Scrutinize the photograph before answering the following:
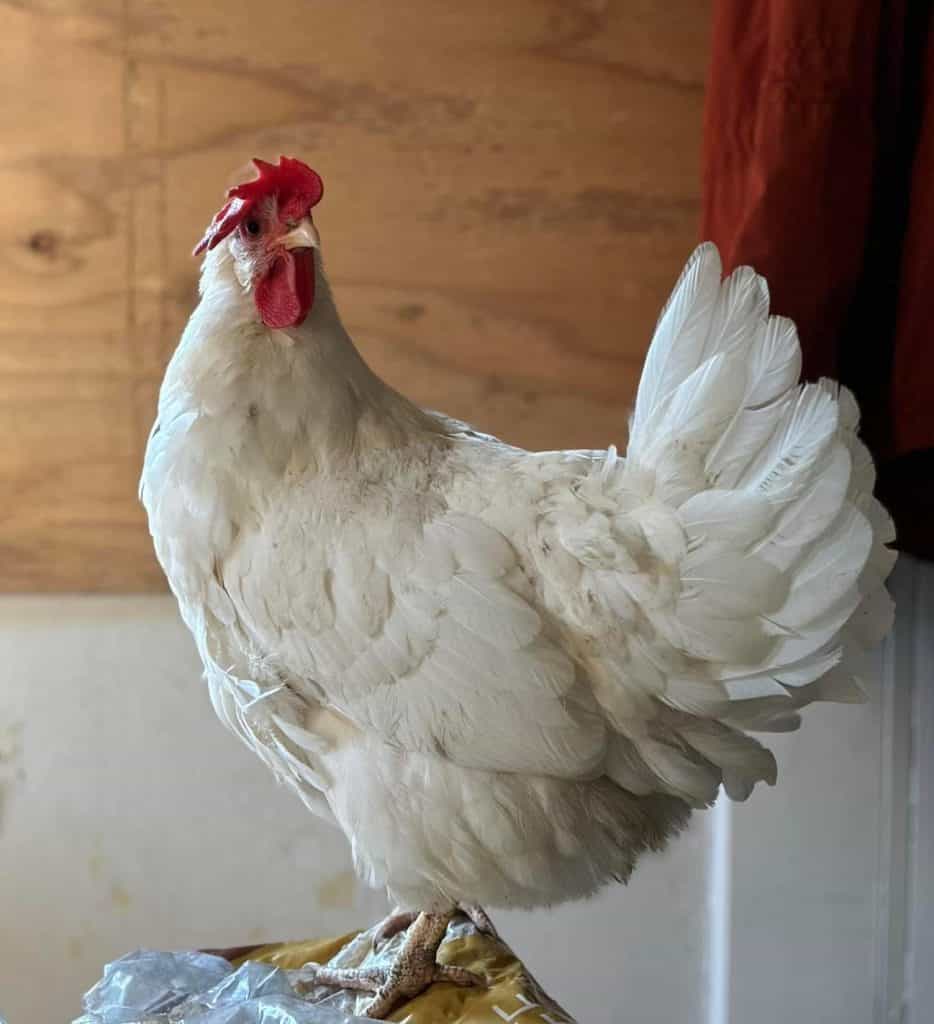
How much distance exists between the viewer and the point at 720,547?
788mm

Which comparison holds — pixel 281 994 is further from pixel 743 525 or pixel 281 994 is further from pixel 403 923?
pixel 743 525

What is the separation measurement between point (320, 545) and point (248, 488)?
3.4 inches

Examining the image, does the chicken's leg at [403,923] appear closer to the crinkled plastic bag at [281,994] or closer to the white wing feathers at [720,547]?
the crinkled plastic bag at [281,994]

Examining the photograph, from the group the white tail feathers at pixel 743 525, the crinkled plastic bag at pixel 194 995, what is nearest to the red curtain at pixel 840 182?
the white tail feathers at pixel 743 525

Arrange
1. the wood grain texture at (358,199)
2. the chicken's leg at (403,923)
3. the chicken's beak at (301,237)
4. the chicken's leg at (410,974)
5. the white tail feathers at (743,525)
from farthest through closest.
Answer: the wood grain texture at (358,199)
the chicken's leg at (403,923)
the chicken's leg at (410,974)
the chicken's beak at (301,237)
the white tail feathers at (743,525)

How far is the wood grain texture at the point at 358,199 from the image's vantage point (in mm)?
1438

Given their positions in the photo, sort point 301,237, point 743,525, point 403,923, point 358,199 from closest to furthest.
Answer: point 743,525 → point 301,237 → point 403,923 → point 358,199

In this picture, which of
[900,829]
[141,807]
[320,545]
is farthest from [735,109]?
[141,807]

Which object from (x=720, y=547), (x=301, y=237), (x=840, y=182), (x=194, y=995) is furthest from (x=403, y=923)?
(x=840, y=182)

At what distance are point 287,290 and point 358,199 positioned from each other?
24.9 inches

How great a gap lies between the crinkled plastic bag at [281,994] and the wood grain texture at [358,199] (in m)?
0.63

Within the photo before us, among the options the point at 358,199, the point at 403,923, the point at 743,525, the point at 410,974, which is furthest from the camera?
the point at 358,199

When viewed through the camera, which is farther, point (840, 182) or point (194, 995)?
point (840, 182)

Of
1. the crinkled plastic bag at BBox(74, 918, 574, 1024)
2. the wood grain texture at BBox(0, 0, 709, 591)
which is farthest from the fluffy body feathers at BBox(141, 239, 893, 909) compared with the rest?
the wood grain texture at BBox(0, 0, 709, 591)
